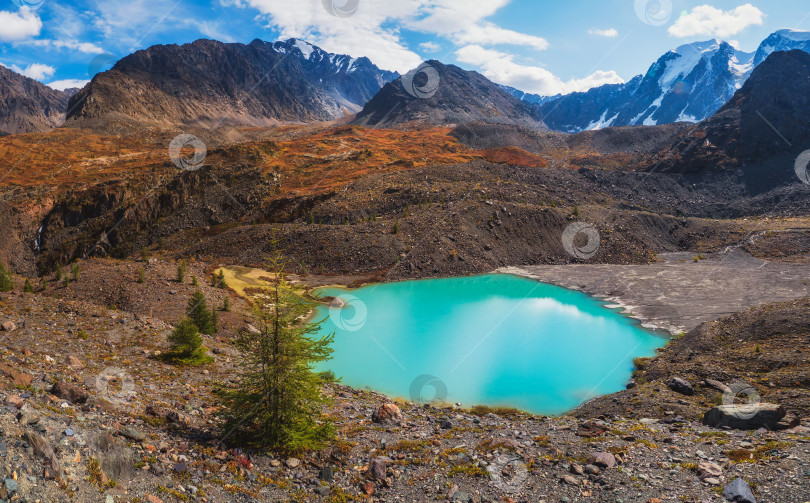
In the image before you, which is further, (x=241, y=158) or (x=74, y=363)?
(x=241, y=158)

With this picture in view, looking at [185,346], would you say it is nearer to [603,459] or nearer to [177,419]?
[177,419]

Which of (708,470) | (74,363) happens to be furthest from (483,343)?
(74,363)

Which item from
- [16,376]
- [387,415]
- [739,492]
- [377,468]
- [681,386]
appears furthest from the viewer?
[681,386]

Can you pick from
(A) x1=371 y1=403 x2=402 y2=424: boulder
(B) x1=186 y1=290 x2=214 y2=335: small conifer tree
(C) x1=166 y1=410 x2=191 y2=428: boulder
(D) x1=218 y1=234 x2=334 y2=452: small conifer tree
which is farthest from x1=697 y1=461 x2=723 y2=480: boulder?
(B) x1=186 y1=290 x2=214 y2=335: small conifer tree

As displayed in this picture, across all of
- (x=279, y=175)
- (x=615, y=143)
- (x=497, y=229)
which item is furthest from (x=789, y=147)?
(x=279, y=175)

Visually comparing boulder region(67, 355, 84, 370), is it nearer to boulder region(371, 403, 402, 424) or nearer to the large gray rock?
boulder region(371, 403, 402, 424)

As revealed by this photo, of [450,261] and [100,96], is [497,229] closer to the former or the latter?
[450,261]

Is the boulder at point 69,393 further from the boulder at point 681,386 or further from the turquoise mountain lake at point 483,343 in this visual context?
the boulder at point 681,386
